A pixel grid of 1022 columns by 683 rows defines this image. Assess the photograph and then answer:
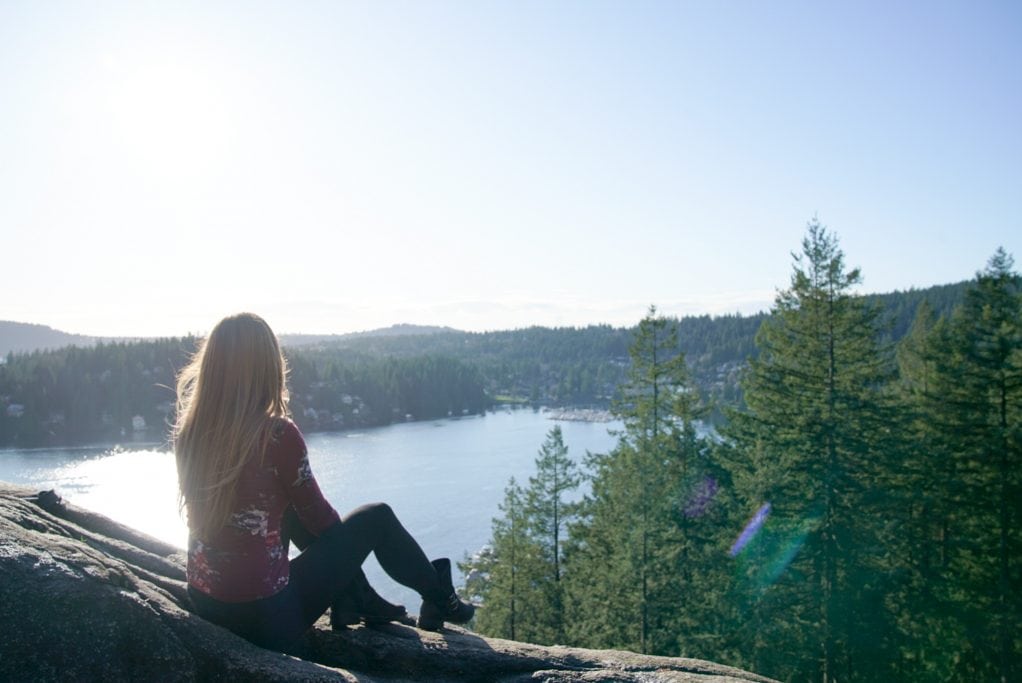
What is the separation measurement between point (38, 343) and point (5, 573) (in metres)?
186

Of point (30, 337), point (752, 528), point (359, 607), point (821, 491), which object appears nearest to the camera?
point (359, 607)

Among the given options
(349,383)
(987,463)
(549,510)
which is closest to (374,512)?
(987,463)

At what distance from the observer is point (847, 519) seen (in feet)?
46.3

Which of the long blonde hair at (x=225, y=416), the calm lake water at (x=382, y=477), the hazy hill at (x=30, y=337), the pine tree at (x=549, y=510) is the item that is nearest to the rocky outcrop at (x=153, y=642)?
the long blonde hair at (x=225, y=416)

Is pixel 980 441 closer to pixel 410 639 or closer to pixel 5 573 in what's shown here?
pixel 410 639

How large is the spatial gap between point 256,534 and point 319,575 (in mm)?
549

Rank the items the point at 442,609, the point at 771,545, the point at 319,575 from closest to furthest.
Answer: the point at 319,575, the point at 442,609, the point at 771,545

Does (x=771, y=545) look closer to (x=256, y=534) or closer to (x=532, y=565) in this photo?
(x=532, y=565)

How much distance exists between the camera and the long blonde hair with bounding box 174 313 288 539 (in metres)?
3.39

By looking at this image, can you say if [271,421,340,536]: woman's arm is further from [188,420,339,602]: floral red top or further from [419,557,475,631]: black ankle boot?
[419,557,475,631]: black ankle boot

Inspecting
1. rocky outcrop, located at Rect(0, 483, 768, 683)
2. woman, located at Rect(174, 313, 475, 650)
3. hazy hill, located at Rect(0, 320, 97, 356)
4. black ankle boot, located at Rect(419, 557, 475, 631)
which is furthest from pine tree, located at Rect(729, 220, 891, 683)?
hazy hill, located at Rect(0, 320, 97, 356)

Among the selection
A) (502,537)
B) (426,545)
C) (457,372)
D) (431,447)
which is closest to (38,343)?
(457,372)

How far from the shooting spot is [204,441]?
343 centimetres

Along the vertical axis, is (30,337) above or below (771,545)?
above
